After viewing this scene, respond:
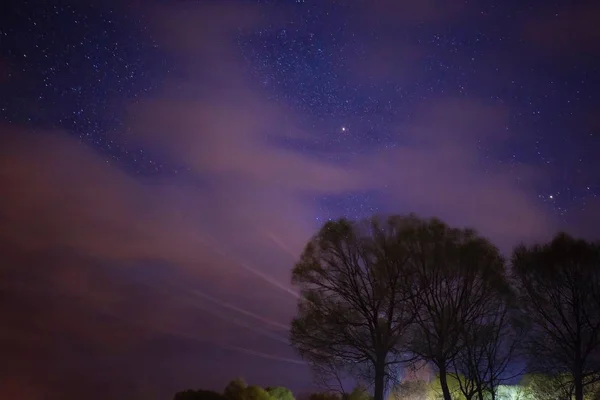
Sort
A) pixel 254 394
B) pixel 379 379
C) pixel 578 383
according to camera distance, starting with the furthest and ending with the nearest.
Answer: pixel 254 394 < pixel 578 383 < pixel 379 379

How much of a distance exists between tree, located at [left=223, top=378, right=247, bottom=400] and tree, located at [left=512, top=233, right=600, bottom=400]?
16416 mm

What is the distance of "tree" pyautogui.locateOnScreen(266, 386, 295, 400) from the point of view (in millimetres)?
33531

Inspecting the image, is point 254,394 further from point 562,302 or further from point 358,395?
point 562,302

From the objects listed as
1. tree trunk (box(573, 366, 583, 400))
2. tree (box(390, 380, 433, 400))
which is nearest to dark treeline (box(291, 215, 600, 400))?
tree trunk (box(573, 366, 583, 400))

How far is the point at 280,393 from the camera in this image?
3403 cm

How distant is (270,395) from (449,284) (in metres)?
11.8

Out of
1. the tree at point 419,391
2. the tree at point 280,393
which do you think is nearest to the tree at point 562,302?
the tree at point 419,391

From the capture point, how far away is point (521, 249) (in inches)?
1330

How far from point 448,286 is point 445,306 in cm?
111

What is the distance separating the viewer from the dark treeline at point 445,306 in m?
30.5

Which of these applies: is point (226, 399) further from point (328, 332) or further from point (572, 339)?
point (572, 339)

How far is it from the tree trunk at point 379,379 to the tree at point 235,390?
7.53 m

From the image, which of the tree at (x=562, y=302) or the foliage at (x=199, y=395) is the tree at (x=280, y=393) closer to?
the foliage at (x=199, y=395)

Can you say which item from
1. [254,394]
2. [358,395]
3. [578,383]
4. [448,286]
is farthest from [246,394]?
[578,383]
